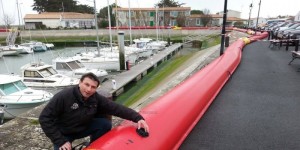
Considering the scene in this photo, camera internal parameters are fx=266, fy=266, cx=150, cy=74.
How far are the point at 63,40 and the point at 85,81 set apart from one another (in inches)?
2417

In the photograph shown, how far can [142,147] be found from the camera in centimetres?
356

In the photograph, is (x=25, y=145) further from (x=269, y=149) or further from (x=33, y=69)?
(x=33, y=69)

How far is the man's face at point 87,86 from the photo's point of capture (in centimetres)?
347

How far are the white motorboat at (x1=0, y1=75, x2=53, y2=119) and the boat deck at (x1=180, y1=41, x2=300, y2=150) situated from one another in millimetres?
9062

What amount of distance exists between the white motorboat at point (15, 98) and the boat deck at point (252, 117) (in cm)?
906

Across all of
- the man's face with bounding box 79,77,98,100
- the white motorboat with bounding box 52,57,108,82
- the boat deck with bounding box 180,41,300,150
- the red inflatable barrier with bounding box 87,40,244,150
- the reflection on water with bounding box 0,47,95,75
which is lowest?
the reflection on water with bounding box 0,47,95,75

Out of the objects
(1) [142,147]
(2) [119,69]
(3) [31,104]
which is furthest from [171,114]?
(2) [119,69]

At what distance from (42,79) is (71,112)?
14598 millimetres

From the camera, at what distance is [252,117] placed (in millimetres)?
5848

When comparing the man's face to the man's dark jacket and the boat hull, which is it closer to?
the man's dark jacket

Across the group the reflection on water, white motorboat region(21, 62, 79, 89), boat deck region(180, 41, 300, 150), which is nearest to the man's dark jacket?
boat deck region(180, 41, 300, 150)

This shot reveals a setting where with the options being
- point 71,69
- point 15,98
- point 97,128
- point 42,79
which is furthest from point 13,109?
point 97,128

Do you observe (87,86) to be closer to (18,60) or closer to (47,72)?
(47,72)

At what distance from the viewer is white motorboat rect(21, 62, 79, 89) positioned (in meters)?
16.6
